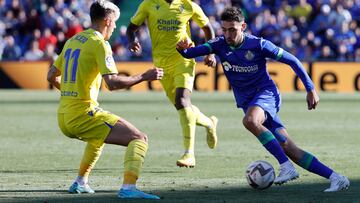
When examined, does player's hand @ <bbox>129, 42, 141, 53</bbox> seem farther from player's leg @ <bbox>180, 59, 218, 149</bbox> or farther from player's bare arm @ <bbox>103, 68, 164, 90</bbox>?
player's bare arm @ <bbox>103, 68, 164, 90</bbox>

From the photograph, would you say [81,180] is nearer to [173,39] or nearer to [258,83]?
[258,83]

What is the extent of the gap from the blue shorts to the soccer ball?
1.21 feet

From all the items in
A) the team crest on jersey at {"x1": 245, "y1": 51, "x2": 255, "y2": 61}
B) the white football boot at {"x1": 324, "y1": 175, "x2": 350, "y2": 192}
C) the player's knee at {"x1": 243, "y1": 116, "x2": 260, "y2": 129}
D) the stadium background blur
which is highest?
the team crest on jersey at {"x1": 245, "y1": 51, "x2": 255, "y2": 61}

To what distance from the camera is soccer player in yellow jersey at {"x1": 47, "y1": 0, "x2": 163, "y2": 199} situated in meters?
8.69

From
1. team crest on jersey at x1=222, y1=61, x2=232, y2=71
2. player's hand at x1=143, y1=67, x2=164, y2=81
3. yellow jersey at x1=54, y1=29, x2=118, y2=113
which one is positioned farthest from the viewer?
team crest on jersey at x1=222, y1=61, x2=232, y2=71

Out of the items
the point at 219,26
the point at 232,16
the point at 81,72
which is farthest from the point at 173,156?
the point at 219,26

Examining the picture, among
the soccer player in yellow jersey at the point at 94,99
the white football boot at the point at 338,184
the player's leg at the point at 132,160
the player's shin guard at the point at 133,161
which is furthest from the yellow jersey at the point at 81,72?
the white football boot at the point at 338,184

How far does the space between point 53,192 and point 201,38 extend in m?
21.2

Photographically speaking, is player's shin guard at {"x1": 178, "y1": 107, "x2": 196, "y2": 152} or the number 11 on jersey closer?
the number 11 on jersey

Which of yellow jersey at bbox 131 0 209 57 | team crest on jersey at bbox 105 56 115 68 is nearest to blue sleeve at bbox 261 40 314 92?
team crest on jersey at bbox 105 56 115 68

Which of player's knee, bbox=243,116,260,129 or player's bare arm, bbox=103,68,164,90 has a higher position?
player's bare arm, bbox=103,68,164,90

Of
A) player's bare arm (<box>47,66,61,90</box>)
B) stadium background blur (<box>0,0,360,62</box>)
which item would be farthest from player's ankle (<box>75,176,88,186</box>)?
stadium background blur (<box>0,0,360,62</box>)

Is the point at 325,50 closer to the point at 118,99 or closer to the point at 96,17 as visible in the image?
the point at 118,99

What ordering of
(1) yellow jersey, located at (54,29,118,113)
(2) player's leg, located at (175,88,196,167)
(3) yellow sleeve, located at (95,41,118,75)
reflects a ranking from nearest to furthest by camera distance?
1. (3) yellow sleeve, located at (95,41,118,75)
2. (1) yellow jersey, located at (54,29,118,113)
3. (2) player's leg, located at (175,88,196,167)
